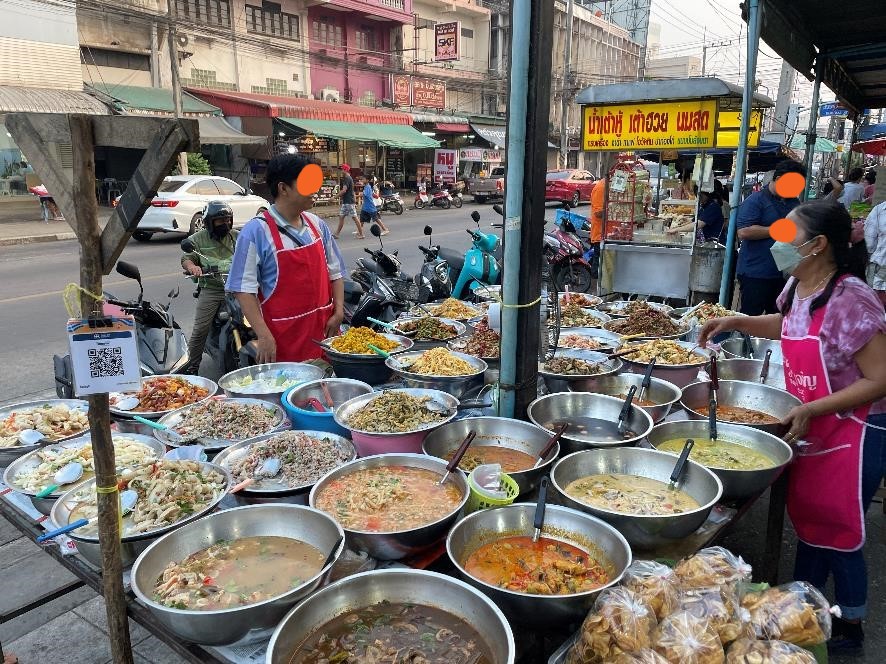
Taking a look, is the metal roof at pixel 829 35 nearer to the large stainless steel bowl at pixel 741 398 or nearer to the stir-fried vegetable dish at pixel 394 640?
the large stainless steel bowl at pixel 741 398

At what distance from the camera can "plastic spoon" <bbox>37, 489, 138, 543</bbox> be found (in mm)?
1875

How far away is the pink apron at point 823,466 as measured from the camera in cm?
250

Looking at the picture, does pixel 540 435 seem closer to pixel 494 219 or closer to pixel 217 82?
pixel 494 219

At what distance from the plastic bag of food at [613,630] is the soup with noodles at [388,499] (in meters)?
0.56

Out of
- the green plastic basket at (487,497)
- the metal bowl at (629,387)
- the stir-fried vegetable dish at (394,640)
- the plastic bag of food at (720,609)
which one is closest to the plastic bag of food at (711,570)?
the plastic bag of food at (720,609)

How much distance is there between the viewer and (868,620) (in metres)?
3.00

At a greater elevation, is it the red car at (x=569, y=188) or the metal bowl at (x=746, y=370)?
the red car at (x=569, y=188)

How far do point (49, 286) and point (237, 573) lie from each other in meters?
9.46

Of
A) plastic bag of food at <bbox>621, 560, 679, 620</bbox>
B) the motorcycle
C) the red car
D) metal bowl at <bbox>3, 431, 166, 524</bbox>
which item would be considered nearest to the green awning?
the red car

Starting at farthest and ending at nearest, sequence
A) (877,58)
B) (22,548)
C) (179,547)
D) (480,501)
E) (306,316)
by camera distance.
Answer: (877,58)
(306,316)
(22,548)
(480,501)
(179,547)

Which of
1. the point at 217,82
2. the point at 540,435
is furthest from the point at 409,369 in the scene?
the point at 217,82

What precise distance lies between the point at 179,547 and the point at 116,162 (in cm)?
2117

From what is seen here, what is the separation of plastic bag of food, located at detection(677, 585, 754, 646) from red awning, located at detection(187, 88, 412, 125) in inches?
827

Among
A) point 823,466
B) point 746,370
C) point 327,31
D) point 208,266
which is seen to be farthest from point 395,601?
point 327,31
